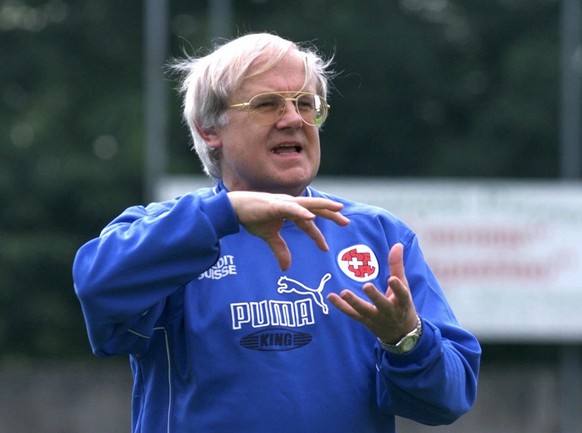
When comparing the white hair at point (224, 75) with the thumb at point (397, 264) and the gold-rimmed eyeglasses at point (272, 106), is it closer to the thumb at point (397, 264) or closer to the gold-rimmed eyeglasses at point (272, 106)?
the gold-rimmed eyeglasses at point (272, 106)

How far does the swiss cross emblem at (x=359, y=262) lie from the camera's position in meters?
3.00

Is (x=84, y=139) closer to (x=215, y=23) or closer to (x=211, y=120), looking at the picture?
(x=215, y=23)

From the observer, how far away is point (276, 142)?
3.00m

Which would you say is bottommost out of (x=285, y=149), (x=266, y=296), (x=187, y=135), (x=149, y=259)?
(x=187, y=135)

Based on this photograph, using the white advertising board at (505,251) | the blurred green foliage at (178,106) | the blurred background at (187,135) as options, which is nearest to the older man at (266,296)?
the blurred background at (187,135)

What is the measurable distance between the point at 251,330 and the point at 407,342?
0.35m

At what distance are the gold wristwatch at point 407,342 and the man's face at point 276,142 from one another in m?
0.44

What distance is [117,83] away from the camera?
17.0 metres

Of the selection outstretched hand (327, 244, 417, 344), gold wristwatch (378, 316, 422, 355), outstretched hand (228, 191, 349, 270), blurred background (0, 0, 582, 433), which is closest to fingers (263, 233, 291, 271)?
outstretched hand (228, 191, 349, 270)


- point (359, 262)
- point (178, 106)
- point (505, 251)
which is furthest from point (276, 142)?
point (178, 106)

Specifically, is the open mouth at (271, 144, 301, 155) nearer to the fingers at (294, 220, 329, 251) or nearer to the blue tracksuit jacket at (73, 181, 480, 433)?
the blue tracksuit jacket at (73, 181, 480, 433)

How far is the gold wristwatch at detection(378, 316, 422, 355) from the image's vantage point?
277cm

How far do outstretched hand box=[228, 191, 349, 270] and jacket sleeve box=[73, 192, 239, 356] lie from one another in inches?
1.4

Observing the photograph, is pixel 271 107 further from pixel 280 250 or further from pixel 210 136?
pixel 280 250
